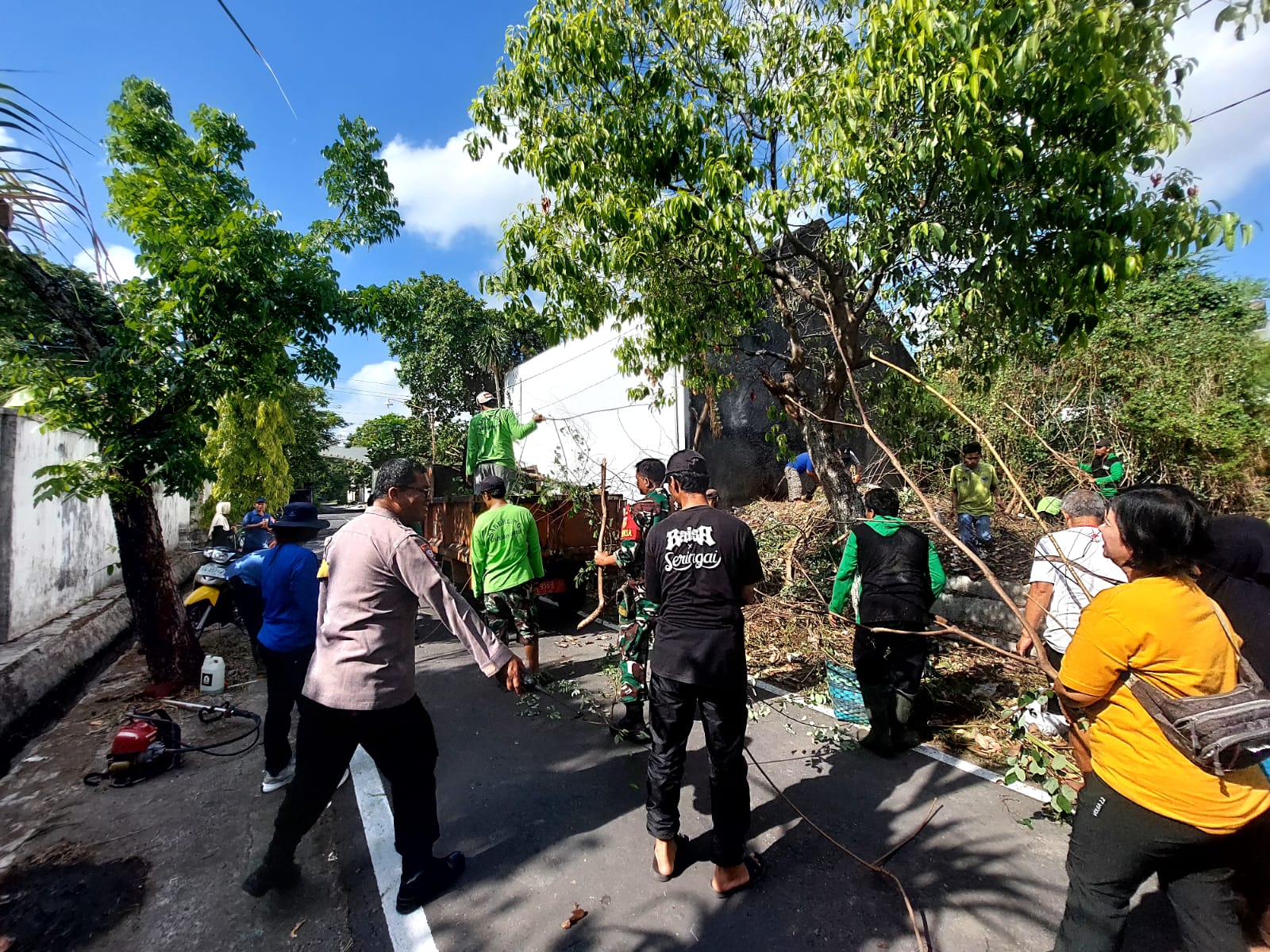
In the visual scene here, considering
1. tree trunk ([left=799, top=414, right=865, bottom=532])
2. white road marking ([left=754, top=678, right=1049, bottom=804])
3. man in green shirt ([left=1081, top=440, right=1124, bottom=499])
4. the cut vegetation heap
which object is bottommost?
white road marking ([left=754, top=678, right=1049, bottom=804])

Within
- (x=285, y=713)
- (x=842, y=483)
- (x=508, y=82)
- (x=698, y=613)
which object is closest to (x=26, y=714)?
(x=285, y=713)

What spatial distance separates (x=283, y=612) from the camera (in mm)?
3551

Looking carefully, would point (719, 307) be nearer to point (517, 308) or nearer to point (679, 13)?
point (517, 308)

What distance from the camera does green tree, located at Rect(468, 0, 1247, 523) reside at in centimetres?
349

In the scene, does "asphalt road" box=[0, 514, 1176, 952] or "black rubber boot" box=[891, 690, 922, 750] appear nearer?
"asphalt road" box=[0, 514, 1176, 952]

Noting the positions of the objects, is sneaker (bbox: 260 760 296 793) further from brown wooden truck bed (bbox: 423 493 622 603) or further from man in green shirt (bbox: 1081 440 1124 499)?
man in green shirt (bbox: 1081 440 1124 499)

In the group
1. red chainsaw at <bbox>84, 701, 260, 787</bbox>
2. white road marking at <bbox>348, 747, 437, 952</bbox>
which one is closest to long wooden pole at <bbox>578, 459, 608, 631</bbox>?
white road marking at <bbox>348, 747, 437, 952</bbox>

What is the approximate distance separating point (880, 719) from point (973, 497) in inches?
181

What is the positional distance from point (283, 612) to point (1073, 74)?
547 cm

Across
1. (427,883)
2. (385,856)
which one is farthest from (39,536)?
(427,883)

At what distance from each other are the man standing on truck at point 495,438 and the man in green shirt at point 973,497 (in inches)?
206

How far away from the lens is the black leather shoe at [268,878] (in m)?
2.59

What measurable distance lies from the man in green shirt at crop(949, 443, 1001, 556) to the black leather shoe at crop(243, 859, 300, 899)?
740 cm

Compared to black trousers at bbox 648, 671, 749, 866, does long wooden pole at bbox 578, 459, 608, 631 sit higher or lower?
higher
